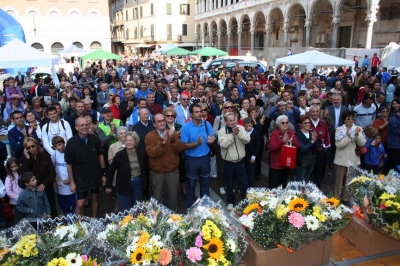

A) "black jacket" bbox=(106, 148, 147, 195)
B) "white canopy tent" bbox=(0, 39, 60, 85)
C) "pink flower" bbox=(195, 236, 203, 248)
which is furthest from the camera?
"white canopy tent" bbox=(0, 39, 60, 85)

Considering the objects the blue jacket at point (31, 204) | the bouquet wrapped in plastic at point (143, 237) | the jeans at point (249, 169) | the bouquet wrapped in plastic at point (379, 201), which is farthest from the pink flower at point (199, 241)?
the jeans at point (249, 169)

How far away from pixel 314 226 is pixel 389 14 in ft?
90.2

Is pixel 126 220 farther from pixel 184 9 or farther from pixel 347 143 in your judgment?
pixel 184 9

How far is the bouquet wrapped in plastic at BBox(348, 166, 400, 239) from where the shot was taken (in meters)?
2.73

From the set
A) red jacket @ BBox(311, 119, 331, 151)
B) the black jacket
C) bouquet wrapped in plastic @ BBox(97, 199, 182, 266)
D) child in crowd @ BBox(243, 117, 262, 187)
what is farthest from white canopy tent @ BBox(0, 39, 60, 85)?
red jacket @ BBox(311, 119, 331, 151)

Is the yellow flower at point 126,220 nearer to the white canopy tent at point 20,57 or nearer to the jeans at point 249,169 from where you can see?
the jeans at point 249,169

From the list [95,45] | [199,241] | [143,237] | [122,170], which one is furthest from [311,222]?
[95,45]

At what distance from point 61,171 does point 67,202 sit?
20.8 inches

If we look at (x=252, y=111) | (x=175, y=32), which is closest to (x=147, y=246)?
(x=252, y=111)

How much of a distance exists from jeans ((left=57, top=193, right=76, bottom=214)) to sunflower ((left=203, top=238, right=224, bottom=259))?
133 inches

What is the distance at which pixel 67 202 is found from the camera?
5.08 m

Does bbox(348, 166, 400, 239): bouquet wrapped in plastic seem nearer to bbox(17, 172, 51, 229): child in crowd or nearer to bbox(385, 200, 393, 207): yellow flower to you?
bbox(385, 200, 393, 207): yellow flower

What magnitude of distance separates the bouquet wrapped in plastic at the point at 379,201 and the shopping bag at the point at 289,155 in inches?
67.0

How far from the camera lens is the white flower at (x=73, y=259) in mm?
2154
